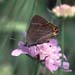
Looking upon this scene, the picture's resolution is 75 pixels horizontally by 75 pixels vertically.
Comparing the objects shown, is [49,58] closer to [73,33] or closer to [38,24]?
[38,24]

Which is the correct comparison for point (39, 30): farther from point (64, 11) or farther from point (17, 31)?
point (17, 31)

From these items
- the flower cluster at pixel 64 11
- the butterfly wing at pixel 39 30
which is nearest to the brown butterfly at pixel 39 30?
the butterfly wing at pixel 39 30

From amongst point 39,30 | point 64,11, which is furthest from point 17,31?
point 39,30

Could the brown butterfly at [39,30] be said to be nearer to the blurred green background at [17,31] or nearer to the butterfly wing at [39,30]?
the butterfly wing at [39,30]

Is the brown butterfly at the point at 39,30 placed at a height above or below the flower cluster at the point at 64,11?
below

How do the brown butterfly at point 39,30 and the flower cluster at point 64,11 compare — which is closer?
the brown butterfly at point 39,30

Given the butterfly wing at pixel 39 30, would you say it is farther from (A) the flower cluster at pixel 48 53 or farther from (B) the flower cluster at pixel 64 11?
(B) the flower cluster at pixel 64 11

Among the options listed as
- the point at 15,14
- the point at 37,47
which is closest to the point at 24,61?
the point at 15,14

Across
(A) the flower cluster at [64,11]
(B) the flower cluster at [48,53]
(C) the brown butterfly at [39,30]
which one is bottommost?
(B) the flower cluster at [48,53]
